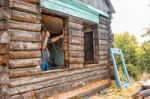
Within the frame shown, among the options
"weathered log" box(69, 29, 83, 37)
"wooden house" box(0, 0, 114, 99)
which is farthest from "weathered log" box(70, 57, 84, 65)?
"weathered log" box(69, 29, 83, 37)

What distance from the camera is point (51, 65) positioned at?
1267 centimetres

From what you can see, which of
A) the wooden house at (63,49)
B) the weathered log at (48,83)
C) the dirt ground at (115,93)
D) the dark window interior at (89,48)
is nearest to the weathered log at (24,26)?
the wooden house at (63,49)

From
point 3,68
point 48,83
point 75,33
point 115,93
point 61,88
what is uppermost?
point 75,33

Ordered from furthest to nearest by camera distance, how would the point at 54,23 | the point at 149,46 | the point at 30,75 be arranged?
1. the point at 149,46
2. the point at 54,23
3. the point at 30,75

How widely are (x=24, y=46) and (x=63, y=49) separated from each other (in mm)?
2346

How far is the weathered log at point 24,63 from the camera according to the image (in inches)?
241

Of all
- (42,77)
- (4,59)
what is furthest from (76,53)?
(4,59)

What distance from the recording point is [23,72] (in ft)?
21.0

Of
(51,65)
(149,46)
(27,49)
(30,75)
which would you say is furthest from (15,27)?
(149,46)

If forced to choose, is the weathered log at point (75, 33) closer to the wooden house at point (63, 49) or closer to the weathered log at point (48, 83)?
the wooden house at point (63, 49)

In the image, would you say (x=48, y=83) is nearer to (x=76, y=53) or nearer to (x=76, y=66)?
(x=76, y=66)

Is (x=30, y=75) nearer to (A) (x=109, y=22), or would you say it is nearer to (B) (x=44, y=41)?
(B) (x=44, y=41)

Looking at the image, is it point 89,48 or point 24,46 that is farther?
point 89,48

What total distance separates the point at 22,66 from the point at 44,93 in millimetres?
1171
